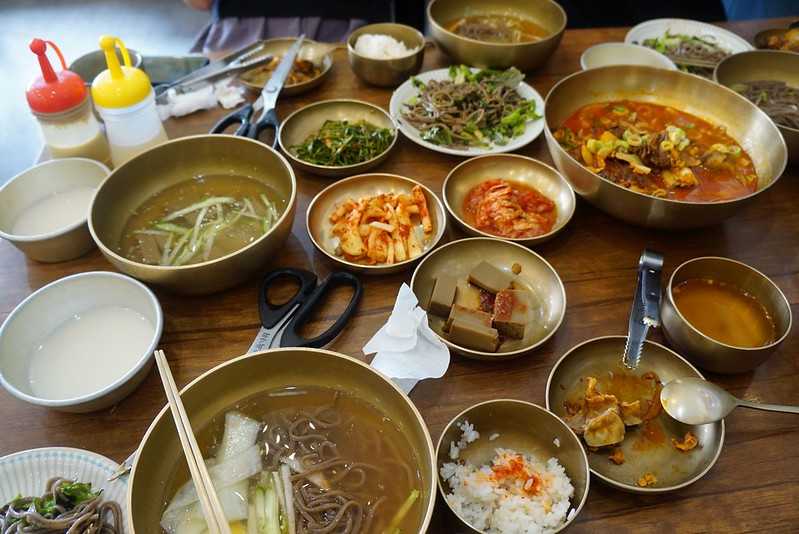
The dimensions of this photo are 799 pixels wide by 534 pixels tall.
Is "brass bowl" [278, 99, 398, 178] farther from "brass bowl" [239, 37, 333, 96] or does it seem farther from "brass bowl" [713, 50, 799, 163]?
"brass bowl" [713, 50, 799, 163]

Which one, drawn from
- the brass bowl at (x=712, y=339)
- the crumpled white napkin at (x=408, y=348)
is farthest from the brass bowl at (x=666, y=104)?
the crumpled white napkin at (x=408, y=348)

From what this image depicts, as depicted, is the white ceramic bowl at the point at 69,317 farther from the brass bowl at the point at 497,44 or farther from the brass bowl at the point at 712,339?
the brass bowl at the point at 497,44

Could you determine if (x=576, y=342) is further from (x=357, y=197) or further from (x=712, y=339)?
(x=357, y=197)

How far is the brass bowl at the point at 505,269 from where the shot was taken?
1.79m

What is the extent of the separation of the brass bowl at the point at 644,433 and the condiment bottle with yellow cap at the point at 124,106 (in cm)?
180

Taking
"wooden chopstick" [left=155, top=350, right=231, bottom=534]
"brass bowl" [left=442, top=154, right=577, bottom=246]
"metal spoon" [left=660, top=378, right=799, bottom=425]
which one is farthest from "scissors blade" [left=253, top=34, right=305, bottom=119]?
"metal spoon" [left=660, top=378, right=799, bottom=425]

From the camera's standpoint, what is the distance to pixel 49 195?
2162mm

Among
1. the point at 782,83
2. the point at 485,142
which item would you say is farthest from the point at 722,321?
the point at 782,83

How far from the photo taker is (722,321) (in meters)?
1.80

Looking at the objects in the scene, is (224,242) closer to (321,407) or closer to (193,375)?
(193,375)

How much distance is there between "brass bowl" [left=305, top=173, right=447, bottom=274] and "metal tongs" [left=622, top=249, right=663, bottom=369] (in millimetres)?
720

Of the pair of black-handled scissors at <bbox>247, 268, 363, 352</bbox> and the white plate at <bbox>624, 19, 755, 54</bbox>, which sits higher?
the white plate at <bbox>624, 19, 755, 54</bbox>

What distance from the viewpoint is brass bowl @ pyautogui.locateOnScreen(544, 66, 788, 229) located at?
1937mm

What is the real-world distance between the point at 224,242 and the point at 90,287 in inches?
17.9
